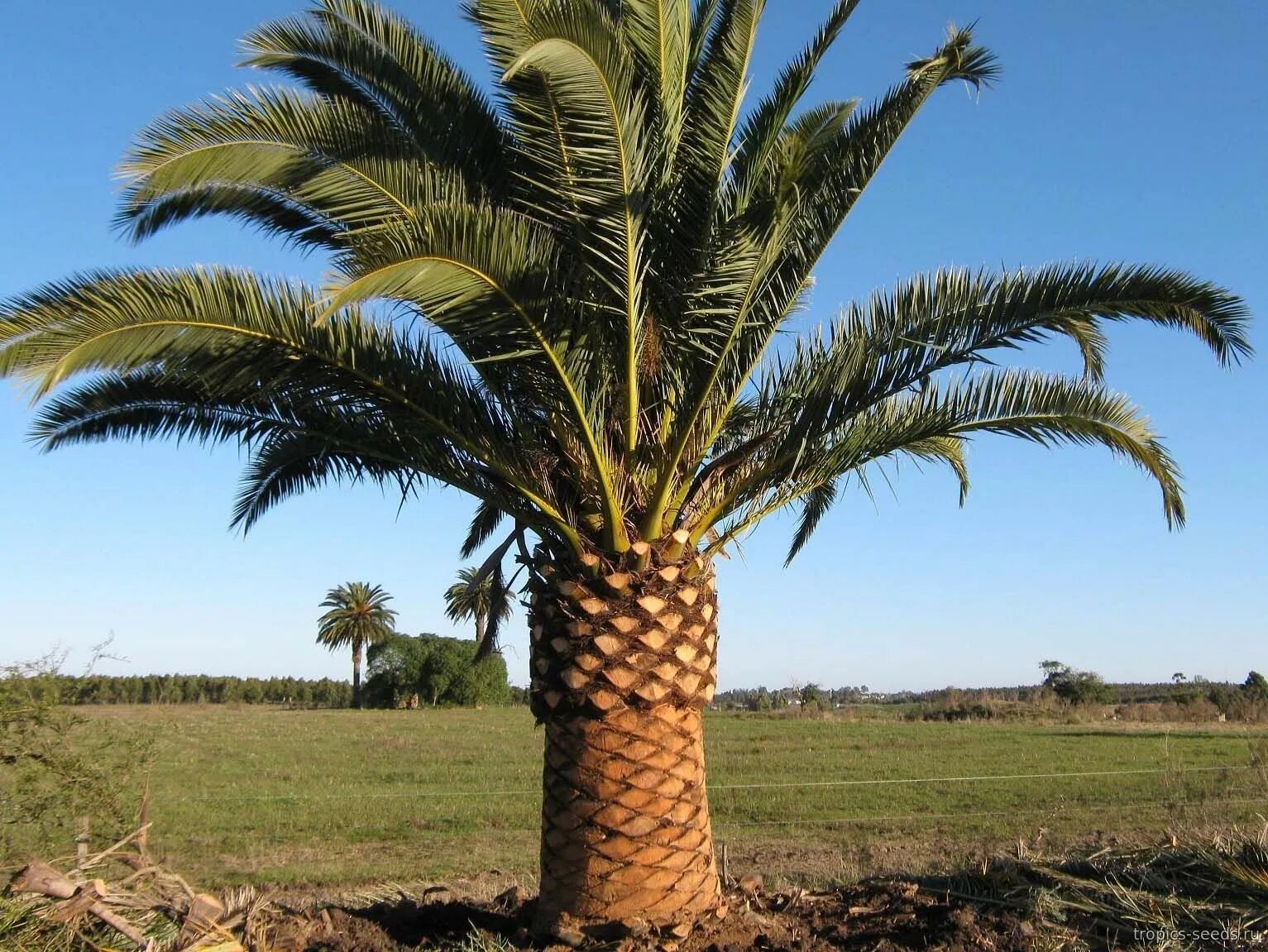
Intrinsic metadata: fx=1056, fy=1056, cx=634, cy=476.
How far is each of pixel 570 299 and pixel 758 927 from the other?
396 centimetres

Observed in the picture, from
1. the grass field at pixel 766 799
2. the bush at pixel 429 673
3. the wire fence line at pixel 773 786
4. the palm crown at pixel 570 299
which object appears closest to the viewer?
the palm crown at pixel 570 299

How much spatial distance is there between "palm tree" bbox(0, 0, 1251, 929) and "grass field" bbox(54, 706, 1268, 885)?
12.9ft

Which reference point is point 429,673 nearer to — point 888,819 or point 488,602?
point 888,819

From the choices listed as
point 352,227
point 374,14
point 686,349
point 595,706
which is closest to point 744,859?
point 595,706

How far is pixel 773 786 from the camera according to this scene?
20188 mm

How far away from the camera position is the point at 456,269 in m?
5.70

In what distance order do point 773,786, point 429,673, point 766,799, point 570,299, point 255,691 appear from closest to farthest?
point 570,299, point 766,799, point 773,786, point 429,673, point 255,691

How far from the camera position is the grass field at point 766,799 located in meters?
12.9

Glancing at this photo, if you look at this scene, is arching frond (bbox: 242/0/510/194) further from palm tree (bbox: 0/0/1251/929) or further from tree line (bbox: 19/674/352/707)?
tree line (bbox: 19/674/352/707)

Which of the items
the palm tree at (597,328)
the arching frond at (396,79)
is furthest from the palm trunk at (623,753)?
the arching frond at (396,79)

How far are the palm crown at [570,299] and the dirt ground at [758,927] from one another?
2.38 meters

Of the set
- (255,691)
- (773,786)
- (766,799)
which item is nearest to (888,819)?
(766,799)

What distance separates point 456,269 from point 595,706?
2.75 meters

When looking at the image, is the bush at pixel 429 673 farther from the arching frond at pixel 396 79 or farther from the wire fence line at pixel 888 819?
the arching frond at pixel 396 79
